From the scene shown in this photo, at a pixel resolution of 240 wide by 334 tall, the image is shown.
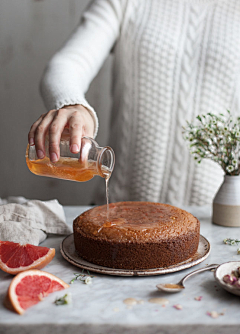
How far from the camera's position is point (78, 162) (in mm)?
938

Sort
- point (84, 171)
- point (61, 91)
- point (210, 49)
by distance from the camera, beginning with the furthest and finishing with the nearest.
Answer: point (210, 49) < point (61, 91) < point (84, 171)

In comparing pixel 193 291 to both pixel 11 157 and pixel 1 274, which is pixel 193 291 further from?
pixel 11 157

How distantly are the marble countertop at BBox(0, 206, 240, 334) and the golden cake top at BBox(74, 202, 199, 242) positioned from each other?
0.10 metres

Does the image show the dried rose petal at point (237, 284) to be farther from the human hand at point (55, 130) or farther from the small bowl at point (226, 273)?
the human hand at point (55, 130)

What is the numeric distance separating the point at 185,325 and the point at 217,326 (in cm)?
6

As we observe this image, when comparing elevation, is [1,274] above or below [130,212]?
below

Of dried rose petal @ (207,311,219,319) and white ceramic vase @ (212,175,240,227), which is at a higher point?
white ceramic vase @ (212,175,240,227)

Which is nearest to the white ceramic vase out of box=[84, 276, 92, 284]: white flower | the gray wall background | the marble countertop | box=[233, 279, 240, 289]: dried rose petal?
the marble countertop

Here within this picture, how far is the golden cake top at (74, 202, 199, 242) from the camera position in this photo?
33.7 inches

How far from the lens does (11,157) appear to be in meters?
2.71

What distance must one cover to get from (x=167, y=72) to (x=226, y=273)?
112 cm

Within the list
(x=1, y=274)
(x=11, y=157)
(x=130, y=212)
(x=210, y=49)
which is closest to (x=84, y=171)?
(x=130, y=212)

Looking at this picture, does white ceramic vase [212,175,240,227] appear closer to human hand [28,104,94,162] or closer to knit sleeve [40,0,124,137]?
human hand [28,104,94,162]

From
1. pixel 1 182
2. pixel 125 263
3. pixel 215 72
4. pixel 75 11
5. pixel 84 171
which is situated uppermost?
pixel 75 11
